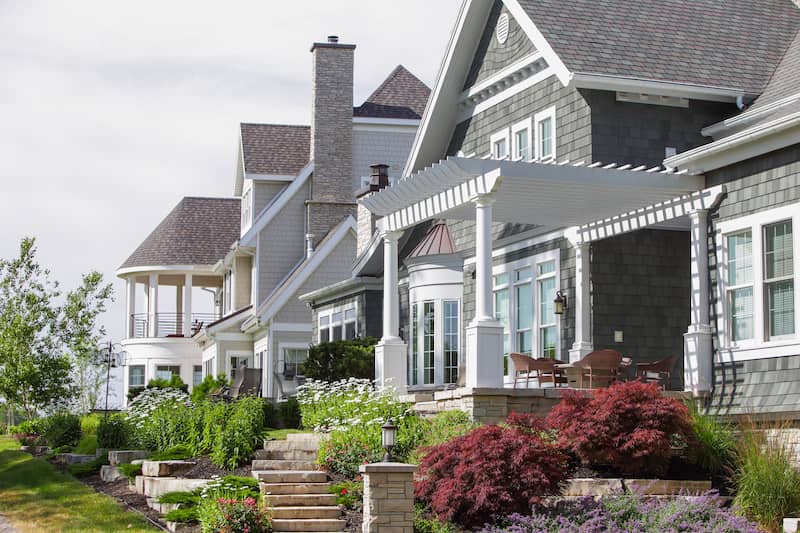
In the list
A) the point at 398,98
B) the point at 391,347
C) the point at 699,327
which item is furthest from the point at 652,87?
the point at 398,98

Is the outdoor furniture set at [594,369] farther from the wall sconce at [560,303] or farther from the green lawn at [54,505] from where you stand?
the green lawn at [54,505]

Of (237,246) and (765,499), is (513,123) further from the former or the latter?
(237,246)

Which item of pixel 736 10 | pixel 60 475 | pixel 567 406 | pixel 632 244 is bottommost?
pixel 60 475

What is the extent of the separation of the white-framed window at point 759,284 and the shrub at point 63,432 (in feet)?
48.3

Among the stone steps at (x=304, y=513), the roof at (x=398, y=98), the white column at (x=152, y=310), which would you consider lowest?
the stone steps at (x=304, y=513)

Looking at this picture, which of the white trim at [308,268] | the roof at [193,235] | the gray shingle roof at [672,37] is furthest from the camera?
the roof at [193,235]

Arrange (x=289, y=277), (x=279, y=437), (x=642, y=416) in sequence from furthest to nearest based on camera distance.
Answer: (x=289, y=277) → (x=279, y=437) → (x=642, y=416)

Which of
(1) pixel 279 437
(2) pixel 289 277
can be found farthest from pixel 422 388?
(2) pixel 289 277

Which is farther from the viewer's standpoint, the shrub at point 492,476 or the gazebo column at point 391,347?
the gazebo column at point 391,347

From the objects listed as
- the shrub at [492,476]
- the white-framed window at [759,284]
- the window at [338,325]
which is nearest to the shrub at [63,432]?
the window at [338,325]

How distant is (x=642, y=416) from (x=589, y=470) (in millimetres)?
951

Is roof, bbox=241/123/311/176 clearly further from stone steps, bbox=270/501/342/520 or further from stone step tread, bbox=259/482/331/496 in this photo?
stone steps, bbox=270/501/342/520

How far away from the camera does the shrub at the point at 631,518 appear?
1166 centimetres

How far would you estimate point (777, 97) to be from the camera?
59.5 ft
